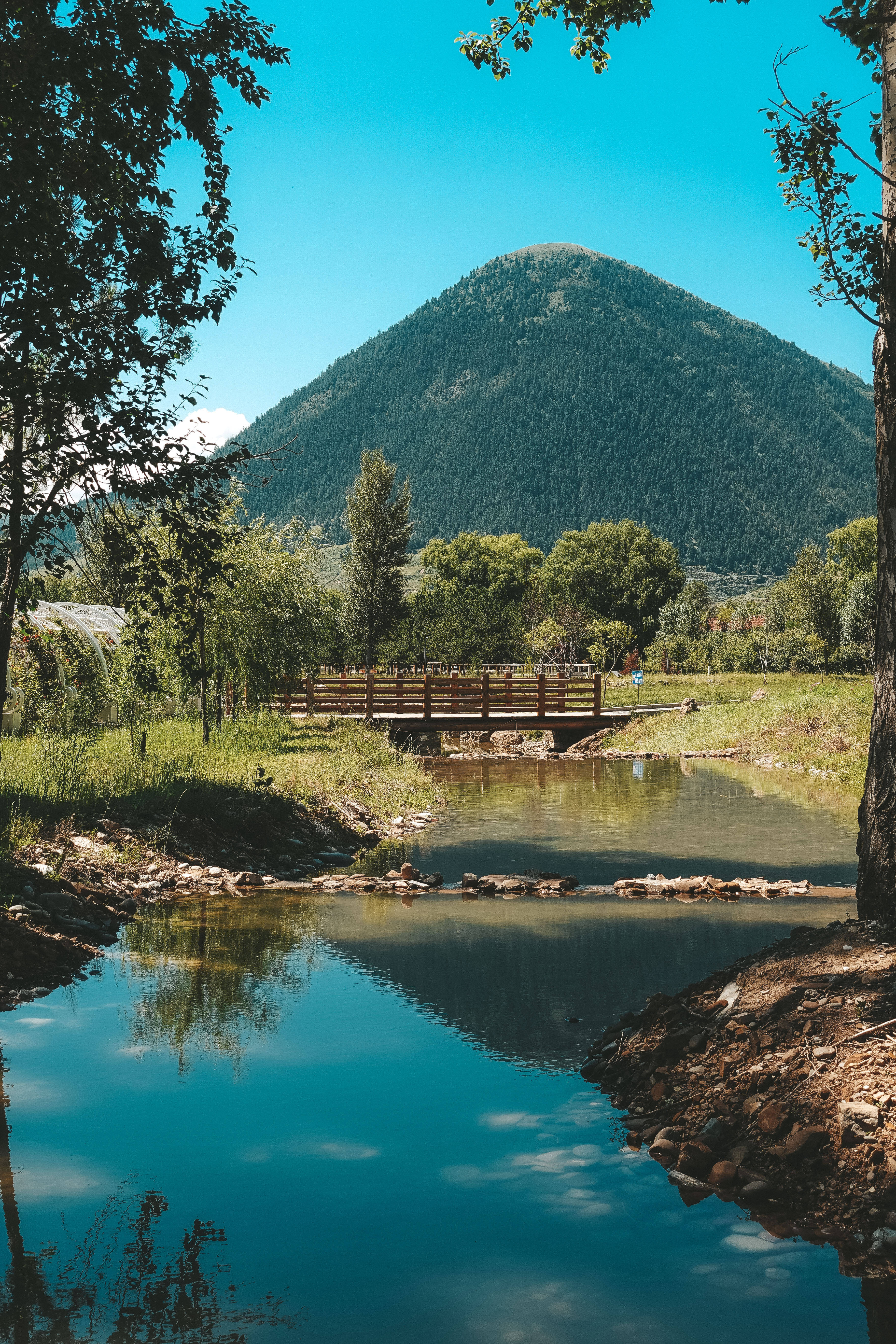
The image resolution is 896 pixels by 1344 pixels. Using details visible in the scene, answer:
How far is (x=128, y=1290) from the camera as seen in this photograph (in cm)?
367

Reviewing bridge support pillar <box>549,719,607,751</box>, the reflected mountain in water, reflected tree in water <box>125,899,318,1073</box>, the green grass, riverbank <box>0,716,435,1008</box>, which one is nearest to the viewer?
reflected tree in water <box>125,899,318,1073</box>

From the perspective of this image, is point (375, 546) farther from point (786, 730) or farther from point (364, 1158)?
point (364, 1158)

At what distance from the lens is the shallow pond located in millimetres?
3594

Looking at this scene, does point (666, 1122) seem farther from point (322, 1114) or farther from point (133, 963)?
point (133, 963)

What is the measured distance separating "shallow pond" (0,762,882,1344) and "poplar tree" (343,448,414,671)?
5504 centimetres

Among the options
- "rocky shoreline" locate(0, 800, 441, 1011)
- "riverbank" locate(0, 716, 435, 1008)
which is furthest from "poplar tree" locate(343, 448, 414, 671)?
"rocky shoreline" locate(0, 800, 441, 1011)

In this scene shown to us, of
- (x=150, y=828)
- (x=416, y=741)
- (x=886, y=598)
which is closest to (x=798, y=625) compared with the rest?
(x=416, y=741)

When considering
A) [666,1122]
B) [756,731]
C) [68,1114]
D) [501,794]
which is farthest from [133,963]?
[756,731]

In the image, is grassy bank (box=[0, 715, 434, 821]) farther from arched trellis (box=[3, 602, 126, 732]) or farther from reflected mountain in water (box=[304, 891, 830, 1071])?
reflected mountain in water (box=[304, 891, 830, 1071])

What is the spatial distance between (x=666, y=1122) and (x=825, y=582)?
6732 centimetres

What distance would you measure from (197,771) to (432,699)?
19207 millimetres

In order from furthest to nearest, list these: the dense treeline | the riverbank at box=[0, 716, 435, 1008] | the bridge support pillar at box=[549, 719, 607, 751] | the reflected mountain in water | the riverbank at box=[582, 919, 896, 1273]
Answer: the dense treeline
the bridge support pillar at box=[549, 719, 607, 751]
the riverbank at box=[0, 716, 435, 1008]
the reflected mountain in water
the riverbank at box=[582, 919, 896, 1273]

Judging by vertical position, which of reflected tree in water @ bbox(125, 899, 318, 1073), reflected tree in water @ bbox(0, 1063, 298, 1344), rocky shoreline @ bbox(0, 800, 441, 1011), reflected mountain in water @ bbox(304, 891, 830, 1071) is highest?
rocky shoreline @ bbox(0, 800, 441, 1011)

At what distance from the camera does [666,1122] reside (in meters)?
4.96
